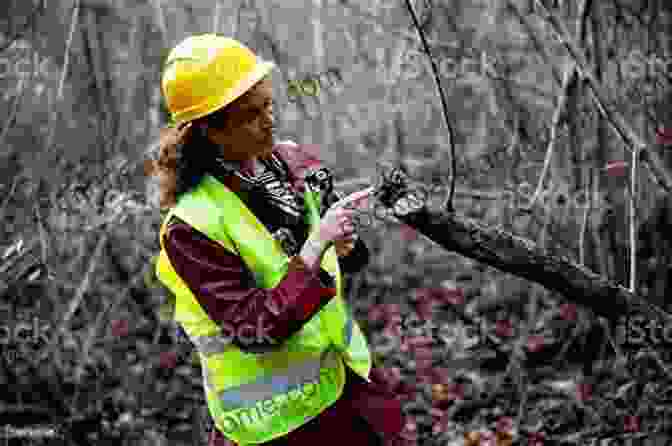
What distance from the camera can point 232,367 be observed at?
6.84ft

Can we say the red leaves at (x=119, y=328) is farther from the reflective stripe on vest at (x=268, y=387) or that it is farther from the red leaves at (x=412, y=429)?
the reflective stripe on vest at (x=268, y=387)

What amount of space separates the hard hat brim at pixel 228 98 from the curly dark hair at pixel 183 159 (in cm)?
4

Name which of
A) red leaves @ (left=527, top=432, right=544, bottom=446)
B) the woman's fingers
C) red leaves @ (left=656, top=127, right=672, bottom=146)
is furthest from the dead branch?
red leaves @ (left=527, top=432, right=544, bottom=446)

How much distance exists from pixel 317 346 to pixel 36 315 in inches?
93.1

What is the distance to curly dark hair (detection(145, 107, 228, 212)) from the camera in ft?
6.73

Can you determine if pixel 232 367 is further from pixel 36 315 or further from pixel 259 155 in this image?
pixel 36 315

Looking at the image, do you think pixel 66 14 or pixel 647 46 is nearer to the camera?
pixel 647 46

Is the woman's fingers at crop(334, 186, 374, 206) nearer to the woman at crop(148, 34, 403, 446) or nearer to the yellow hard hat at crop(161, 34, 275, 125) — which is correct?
the woman at crop(148, 34, 403, 446)

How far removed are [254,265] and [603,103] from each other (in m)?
1.19

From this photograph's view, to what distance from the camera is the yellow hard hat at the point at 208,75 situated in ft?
6.41

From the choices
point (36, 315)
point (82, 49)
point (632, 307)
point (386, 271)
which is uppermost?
point (82, 49)

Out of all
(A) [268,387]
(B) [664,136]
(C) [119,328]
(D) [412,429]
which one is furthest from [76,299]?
(B) [664,136]

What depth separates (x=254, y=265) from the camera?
205cm

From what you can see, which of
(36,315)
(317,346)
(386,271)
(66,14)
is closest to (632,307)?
(317,346)
